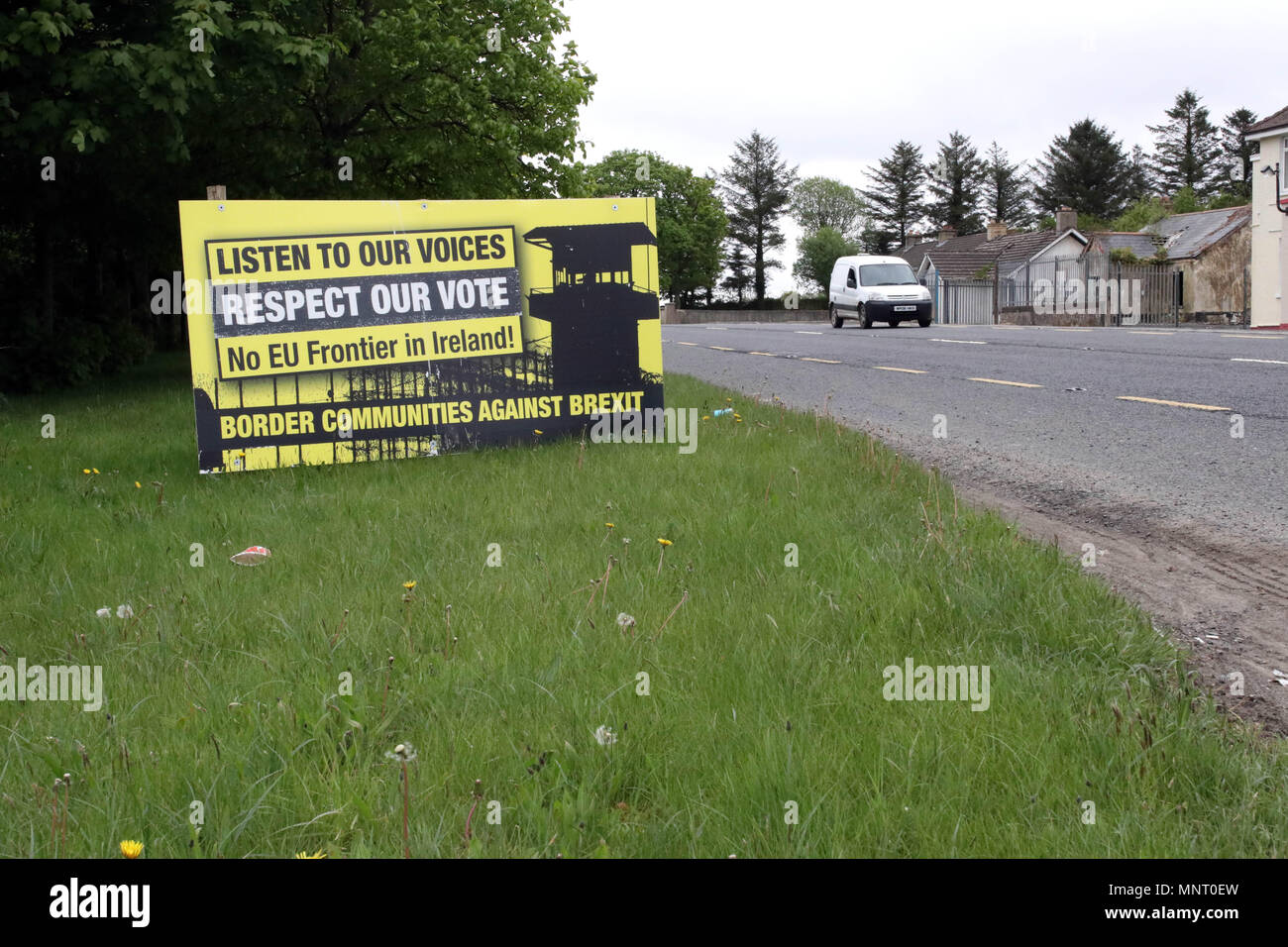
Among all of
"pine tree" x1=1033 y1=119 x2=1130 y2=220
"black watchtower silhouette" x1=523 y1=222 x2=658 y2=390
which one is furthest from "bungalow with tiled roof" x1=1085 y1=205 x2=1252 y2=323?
"black watchtower silhouette" x1=523 y1=222 x2=658 y2=390

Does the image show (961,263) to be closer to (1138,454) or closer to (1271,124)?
(1271,124)

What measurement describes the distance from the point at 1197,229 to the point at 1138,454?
58583 mm

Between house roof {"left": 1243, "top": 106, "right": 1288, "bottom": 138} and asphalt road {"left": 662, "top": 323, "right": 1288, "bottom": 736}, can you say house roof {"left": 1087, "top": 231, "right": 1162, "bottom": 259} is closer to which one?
house roof {"left": 1243, "top": 106, "right": 1288, "bottom": 138}

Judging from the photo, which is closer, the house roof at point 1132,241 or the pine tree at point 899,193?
the house roof at point 1132,241

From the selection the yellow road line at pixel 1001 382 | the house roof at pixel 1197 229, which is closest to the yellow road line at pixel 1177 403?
the yellow road line at pixel 1001 382

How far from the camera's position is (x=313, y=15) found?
17766mm

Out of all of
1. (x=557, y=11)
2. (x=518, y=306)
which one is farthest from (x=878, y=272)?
(x=518, y=306)

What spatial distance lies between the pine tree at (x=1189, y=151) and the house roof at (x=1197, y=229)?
29035 millimetres

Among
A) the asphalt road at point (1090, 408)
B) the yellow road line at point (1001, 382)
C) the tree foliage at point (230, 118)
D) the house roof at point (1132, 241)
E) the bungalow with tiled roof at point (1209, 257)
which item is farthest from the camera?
the house roof at point (1132, 241)

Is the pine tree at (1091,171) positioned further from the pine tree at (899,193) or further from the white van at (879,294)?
Answer: the white van at (879,294)

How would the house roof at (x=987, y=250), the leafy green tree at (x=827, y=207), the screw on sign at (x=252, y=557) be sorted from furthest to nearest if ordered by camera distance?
the leafy green tree at (x=827, y=207) < the house roof at (x=987, y=250) < the screw on sign at (x=252, y=557)

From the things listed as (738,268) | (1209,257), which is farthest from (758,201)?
(1209,257)

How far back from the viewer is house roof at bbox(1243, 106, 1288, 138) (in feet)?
121

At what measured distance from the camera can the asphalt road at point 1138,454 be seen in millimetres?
4184
